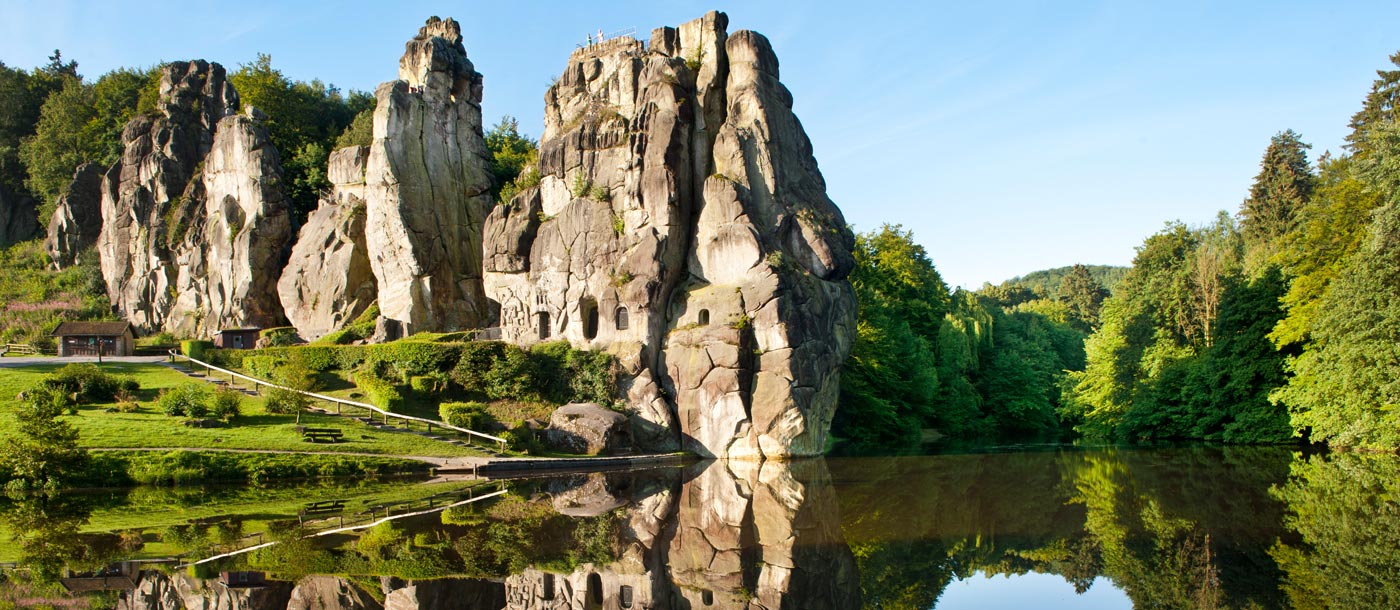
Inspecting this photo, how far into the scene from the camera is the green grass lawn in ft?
100

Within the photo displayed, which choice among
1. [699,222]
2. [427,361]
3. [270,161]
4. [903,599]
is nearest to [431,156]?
[270,161]

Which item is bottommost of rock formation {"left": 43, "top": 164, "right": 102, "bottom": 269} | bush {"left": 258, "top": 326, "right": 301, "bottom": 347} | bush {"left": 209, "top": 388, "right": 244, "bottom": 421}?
bush {"left": 209, "top": 388, "right": 244, "bottom": 421}

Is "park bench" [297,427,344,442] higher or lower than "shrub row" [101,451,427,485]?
higher

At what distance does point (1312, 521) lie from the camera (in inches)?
730

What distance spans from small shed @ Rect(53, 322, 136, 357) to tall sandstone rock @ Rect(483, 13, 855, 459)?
21.5m

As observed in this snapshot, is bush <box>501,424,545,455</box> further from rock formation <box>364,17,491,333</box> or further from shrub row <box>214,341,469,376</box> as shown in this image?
rock formation <box>364,17,491,333</box>

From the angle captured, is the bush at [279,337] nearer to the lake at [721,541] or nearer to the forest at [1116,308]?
the forest at [1116,308]

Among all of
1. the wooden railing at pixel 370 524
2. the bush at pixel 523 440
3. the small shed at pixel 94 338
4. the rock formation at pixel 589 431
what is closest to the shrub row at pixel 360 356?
the rock formation at pixel 589 431

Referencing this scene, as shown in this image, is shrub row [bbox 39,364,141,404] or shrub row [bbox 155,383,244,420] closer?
shrub row [bbox 155,383,244,420]

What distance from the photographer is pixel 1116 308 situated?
175 ft

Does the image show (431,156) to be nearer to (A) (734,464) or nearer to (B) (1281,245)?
(A) (734,464)

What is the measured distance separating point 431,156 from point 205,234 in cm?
1714

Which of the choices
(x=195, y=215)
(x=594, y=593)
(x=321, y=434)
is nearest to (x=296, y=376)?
(x=321, y=434)

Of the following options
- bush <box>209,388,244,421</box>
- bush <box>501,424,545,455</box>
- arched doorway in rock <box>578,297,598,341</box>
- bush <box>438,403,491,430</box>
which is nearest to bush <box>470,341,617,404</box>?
arched doorway in rock <box>578,297,598,341</box>
